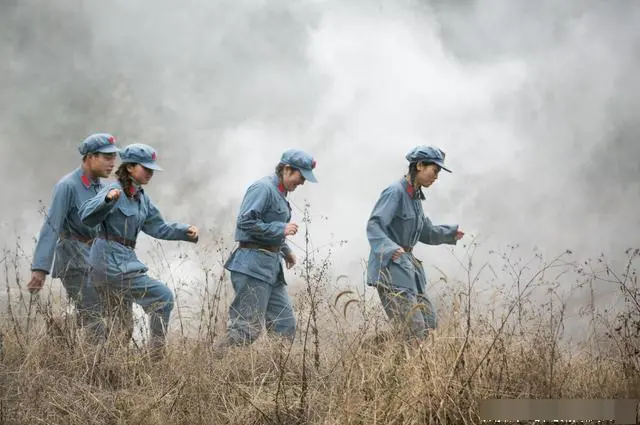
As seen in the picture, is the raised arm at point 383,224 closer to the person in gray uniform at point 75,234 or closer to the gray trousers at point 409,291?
the gray trousers at point 409,291

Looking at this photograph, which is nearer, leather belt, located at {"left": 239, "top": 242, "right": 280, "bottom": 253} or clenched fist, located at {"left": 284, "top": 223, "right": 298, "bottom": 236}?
clenched fist, located at {"left": 284, "top": 223, "right": 298, "bottom": 236}

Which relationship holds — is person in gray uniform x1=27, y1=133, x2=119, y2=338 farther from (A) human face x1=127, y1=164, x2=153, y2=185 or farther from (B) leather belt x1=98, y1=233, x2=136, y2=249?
(A) human face x1=127, y1=164, x2=153, y2=185

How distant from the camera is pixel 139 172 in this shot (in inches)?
273

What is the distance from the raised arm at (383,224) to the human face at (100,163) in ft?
6.67

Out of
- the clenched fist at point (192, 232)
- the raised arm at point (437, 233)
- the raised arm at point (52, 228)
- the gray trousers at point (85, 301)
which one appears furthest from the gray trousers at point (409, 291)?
the raised arm at point (52, 228)

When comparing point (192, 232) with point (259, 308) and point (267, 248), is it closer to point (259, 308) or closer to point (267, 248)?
point (267, 248)

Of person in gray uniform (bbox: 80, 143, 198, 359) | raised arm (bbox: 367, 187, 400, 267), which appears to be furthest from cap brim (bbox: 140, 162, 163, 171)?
raised arm (bbox: 367, 187, 400, 267)

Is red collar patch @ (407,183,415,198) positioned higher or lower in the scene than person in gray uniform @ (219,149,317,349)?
higher

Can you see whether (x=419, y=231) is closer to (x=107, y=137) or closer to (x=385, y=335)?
(x=385, y=335)

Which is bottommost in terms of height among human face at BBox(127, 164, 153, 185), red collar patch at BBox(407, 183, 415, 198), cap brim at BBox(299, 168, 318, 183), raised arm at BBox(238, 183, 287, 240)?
raised arm at BBox(238, 183, 287, 240)

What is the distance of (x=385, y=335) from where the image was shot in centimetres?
587

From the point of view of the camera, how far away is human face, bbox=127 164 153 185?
6938mm

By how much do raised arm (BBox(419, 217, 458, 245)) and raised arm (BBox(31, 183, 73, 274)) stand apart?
2761mm

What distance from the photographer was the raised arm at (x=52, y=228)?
22.7ft
